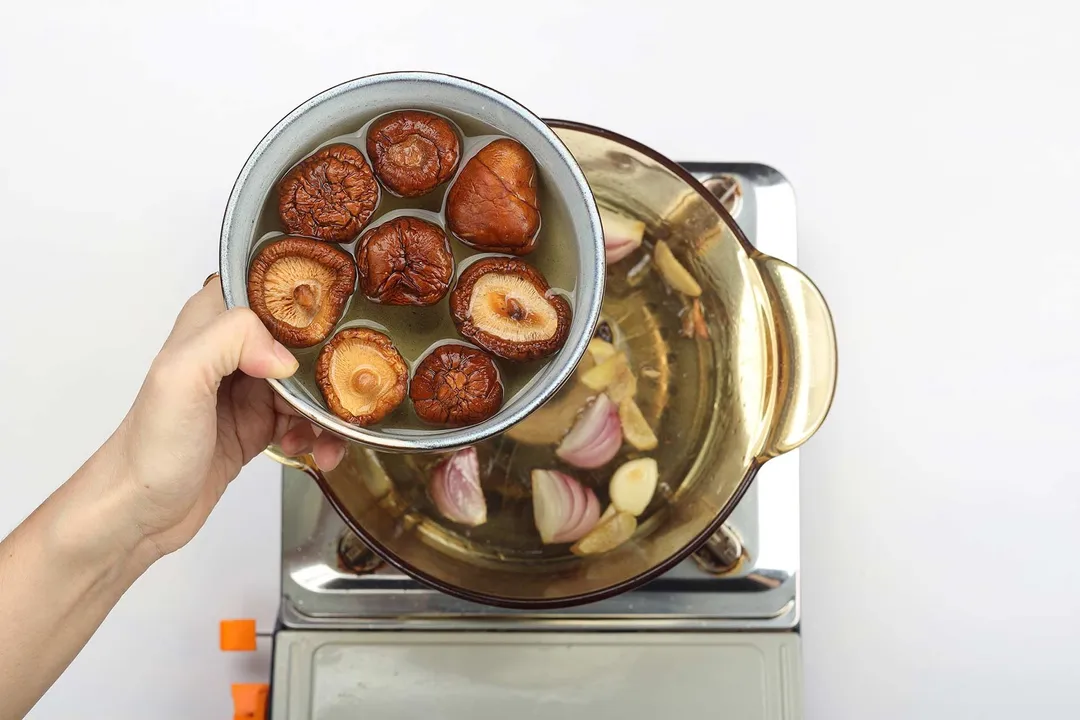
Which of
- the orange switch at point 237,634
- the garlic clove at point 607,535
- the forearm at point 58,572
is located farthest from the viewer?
the orange switch at point 237,634

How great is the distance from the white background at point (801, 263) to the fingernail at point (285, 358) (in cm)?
50

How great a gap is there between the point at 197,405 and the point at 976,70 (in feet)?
3.43

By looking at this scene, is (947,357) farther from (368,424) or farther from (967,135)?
(368,424)

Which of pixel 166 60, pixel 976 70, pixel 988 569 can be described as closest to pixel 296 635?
pixel 166 60

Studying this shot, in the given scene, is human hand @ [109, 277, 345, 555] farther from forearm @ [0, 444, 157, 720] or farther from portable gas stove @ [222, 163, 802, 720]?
portable gas stove @ [222, 163, 802, 720]

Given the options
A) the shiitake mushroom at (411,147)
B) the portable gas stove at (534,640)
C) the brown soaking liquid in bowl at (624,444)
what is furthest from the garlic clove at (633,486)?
the shiitake mushroom at (411,147)

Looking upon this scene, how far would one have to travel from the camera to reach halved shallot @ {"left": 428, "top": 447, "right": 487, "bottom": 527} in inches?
33.4

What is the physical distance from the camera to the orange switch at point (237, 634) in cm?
96

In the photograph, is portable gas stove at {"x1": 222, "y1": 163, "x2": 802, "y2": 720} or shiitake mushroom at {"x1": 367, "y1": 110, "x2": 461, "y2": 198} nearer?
shiitake mushroom at {"x1": 367, "y1": 110, "x2": 461, "y2": 198}

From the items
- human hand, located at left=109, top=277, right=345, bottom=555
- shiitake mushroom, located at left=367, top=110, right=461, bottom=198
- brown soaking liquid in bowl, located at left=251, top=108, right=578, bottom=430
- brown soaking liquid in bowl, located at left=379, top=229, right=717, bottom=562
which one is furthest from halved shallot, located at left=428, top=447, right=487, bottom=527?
shiitake mushroom, located at left=367, top=110, right=461, bottom=198

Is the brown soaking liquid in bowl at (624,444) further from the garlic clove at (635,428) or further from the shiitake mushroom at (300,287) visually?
the shiitake mushroom at (300,287)

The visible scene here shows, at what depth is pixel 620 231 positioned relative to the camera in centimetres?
84

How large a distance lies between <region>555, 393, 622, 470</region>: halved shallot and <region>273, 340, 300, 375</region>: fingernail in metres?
0.36

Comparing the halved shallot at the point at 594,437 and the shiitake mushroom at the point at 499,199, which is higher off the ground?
the shiitake mushroom at the point at 499,199
